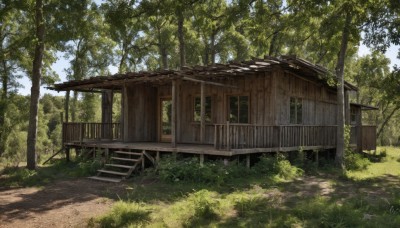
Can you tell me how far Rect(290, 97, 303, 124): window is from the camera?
16.0 metres

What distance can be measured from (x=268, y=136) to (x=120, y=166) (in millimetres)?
5555

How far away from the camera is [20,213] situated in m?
8.43

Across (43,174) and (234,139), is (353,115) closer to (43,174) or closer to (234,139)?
(234,139)

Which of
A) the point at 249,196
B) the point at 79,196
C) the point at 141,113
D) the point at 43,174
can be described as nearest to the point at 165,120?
the point at 141,113

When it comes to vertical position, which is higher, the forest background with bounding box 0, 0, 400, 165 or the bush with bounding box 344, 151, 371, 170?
the forest background with bounding box 0, 0, 400, 165

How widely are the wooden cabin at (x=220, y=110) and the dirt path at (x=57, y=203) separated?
3131 mm

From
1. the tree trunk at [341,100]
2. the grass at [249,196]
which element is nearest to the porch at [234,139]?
the grass at [249,196]

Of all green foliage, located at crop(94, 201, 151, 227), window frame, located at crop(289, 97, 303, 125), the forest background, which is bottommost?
green foliage, located at crop(94, 201, 151, 227)

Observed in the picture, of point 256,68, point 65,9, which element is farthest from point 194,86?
point 65,9

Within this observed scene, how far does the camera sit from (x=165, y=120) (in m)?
18.5

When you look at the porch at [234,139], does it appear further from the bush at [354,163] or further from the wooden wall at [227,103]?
the bush at [354,163]

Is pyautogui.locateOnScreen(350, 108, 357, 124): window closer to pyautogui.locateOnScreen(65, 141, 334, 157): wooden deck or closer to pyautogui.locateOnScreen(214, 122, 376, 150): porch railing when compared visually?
pyautogui.locateOnScreen(214, 122, 376, 150): porch railing

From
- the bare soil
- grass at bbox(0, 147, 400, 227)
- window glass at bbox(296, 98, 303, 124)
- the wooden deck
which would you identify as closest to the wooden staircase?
the wooden deck

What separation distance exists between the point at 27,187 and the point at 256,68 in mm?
8561
